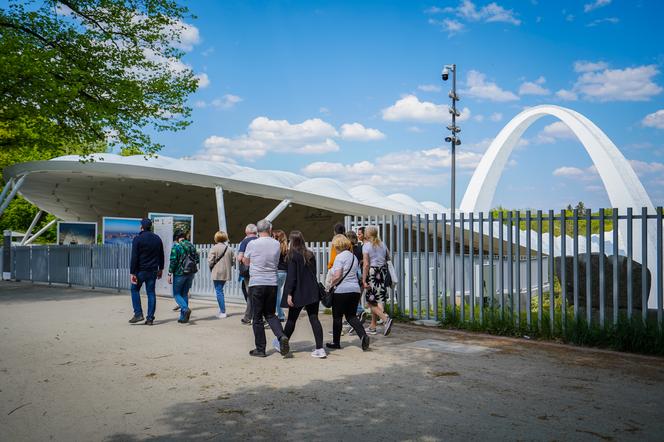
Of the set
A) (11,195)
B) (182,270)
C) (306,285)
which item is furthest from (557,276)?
(11,195)

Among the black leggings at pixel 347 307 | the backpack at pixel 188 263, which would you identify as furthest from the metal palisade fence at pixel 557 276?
the backpack at pixel 188 263

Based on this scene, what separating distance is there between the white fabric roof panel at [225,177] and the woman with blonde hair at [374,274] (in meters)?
16.6

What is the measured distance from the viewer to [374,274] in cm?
889

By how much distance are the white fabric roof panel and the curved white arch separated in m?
8.92

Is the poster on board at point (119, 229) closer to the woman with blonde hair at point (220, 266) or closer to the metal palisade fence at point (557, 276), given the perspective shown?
the woman with blonde hair at point (220, 266)

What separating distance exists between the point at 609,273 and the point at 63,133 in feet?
59.7

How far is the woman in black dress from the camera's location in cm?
708

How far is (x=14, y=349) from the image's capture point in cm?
788

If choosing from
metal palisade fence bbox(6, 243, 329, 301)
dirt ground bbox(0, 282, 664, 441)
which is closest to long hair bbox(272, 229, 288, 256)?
dirt ground bbox(0, 282, 664, 441)

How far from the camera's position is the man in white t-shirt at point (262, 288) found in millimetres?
7211

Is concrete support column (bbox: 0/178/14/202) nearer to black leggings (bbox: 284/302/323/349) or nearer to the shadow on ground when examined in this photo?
black leggings (bbox: 284/302/323/349)

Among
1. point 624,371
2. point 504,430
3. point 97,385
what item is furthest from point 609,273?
point 97,385

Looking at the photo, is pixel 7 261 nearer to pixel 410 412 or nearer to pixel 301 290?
pixel 301 290

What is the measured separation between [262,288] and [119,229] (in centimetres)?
1676
